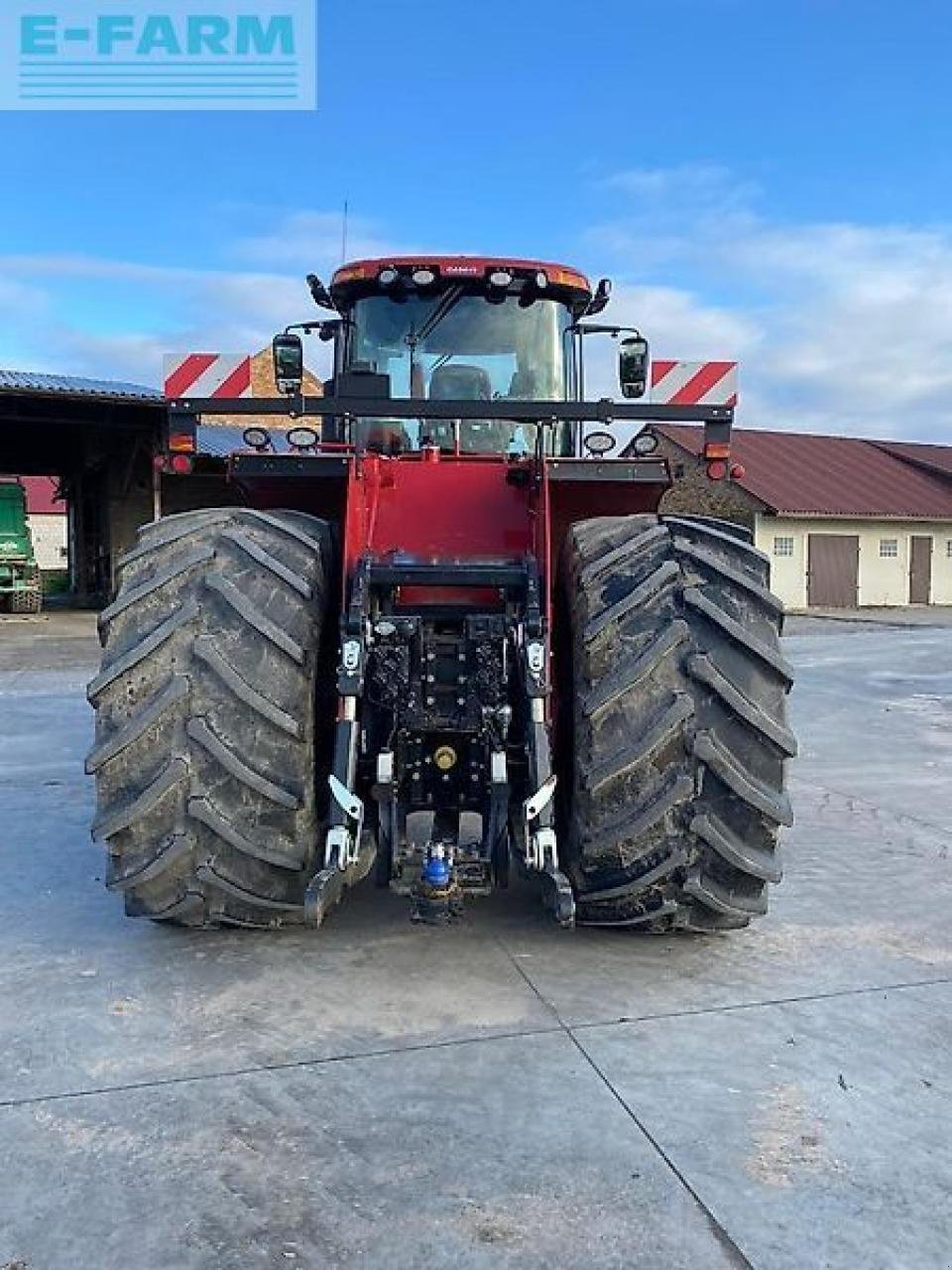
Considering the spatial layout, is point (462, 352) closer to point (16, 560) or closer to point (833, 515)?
point (16, 560)

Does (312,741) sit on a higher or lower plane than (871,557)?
higher

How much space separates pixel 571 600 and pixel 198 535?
4.23ft

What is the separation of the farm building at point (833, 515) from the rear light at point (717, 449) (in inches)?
972

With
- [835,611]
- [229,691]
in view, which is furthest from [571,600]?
[835,611]

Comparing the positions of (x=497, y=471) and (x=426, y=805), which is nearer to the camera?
(x=426, y=805)

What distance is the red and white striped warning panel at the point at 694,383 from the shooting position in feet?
14.5

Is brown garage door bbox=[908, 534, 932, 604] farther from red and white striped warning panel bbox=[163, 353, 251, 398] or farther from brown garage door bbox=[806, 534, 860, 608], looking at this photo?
red and white striped warning panel bbox=[163, 353, 251, 398]

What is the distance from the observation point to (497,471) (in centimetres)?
420

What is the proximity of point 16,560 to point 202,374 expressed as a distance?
73.6ft

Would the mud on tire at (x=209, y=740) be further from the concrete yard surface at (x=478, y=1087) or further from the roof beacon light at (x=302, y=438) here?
the roof beacon light at (x=302, y=438)

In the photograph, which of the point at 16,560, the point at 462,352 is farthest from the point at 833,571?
the point at 462,352

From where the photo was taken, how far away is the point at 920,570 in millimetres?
32969

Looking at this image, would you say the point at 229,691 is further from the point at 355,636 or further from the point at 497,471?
the point at 497,471

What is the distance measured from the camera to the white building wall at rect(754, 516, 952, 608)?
3038cm
